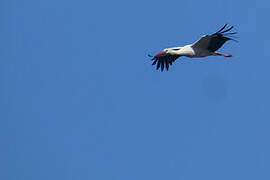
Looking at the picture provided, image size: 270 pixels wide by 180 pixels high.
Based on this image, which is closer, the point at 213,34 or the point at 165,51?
the point at 213,34

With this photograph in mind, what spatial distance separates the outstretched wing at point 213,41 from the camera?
28.6m

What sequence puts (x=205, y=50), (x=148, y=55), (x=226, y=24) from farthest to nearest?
(x=148, y=55), (x=205, y=50), (x=226, y=24)

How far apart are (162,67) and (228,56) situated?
3.14 meters

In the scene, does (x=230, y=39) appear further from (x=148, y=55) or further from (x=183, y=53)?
(x=148, y=55)

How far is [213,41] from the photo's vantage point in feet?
95.8

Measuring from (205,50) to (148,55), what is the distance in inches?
119

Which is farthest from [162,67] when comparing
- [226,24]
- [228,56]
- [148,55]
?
[226,24]

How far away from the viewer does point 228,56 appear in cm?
3080

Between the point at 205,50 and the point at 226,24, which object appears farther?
the point at 205,50

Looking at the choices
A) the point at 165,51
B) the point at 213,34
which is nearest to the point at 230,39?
the point at 213,34

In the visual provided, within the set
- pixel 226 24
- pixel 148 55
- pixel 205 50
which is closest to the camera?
pixel 226 24

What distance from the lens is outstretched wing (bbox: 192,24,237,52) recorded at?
2856 centimetres

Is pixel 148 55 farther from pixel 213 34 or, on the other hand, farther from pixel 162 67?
pixel 213 34

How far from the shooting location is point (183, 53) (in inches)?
1179
